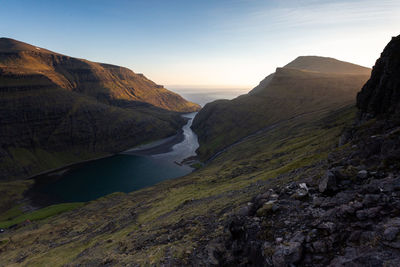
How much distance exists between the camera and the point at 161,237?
112 feet

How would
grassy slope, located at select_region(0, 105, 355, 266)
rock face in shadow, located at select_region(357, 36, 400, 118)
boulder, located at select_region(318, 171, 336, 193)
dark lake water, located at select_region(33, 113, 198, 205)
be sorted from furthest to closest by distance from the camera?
dark lake water, located at select_region(33, 113, 198, 205), rock face in shadow, located at select_region(357, 36, 400, 118), grassy slope, located at select_region(0, 105, 355, 266), boulder, located at select_region(318, 171, 336, 193)

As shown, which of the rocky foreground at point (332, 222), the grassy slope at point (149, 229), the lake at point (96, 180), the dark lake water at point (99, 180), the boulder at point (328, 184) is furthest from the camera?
the dark lake water at point (99, 180)

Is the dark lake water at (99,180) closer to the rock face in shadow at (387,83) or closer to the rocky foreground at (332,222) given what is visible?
the rock face in shadow at (387,83)

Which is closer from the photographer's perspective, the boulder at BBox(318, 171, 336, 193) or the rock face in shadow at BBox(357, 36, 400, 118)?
the boulder at BBox(318, 171, 336, 193)

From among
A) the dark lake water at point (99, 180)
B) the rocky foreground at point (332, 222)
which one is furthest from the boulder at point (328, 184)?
the dark lake water at point (99, 180)

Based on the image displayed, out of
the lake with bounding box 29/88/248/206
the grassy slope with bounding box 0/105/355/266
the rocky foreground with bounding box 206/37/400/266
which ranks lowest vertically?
the lake with bounding box 29/88/248/206

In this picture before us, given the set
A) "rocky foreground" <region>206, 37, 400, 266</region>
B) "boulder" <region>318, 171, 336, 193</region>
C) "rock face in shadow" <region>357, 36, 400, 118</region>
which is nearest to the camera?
"rocky foreground" <region>206, 37, 400, 266</region>

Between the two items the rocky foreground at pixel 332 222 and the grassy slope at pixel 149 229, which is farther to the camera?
the grassy slope at pixel 149 229

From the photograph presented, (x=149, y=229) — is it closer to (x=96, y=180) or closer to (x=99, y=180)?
(x=99, y=180)

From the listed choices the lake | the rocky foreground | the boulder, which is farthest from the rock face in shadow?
the lake

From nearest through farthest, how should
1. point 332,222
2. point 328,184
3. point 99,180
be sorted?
point 332,222, point 328,184, point 99,180

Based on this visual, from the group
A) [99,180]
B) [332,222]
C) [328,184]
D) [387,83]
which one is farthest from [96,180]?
[387,83]

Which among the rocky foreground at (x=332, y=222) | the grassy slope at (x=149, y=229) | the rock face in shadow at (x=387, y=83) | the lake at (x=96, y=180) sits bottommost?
the lake at (x=96, y=180)

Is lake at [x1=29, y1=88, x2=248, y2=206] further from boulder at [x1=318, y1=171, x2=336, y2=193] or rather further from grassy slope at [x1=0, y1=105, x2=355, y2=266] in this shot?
boulder at [x1=318, y1=171, x2=336, y2=193]
